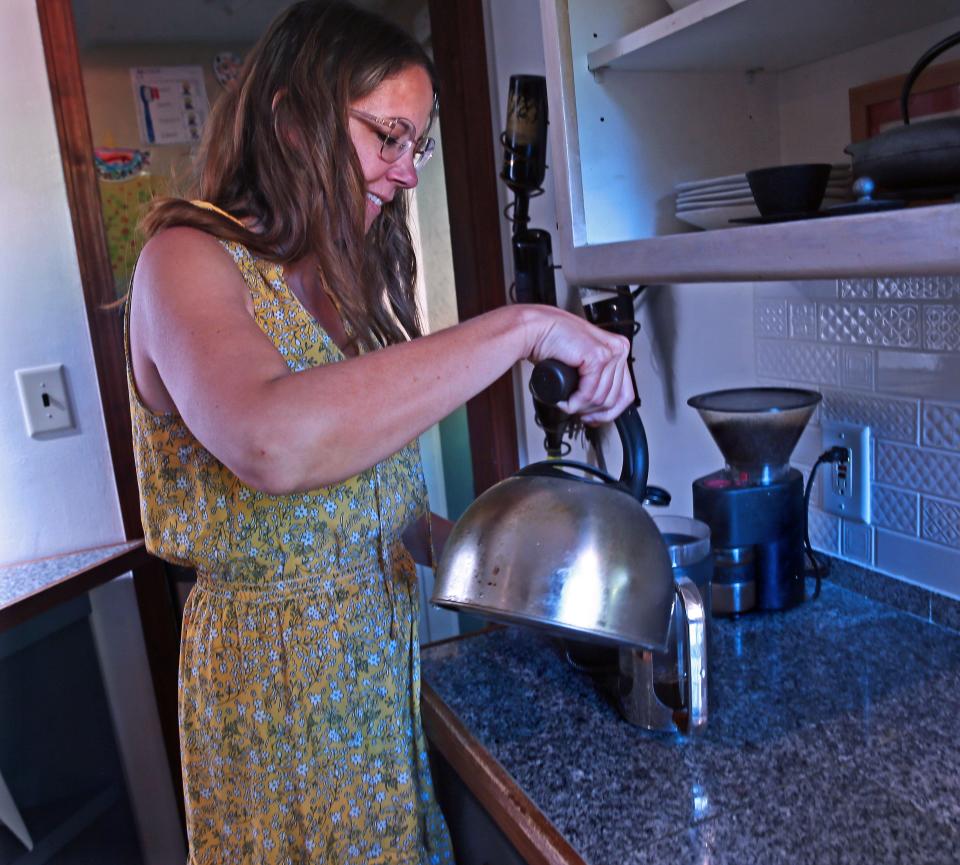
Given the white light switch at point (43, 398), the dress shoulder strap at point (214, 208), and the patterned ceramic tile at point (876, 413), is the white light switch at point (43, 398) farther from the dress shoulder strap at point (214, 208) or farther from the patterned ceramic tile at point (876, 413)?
the patterned ceramic tile at point (876, 413)

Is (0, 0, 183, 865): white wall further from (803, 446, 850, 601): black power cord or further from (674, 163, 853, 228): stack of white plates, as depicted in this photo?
(803, 446, 850, 601): black power cord

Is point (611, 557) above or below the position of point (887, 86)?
below

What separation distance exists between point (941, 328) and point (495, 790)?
80cm

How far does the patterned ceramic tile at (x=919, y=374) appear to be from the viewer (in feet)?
3.70

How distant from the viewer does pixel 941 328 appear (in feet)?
3.70

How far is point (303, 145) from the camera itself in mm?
A: 931

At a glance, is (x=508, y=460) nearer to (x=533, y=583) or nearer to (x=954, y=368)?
(x=954, y=368)

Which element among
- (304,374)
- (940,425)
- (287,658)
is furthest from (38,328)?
(940,425)

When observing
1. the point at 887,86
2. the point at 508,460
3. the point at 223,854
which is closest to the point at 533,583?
the point at 223,854

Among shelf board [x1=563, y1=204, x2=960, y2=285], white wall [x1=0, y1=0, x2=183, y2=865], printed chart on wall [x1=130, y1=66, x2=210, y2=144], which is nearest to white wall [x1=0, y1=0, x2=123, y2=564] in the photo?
white wall [x1=0, y1=0, x2=183, y2=865]

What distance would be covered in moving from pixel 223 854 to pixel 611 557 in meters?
0.68

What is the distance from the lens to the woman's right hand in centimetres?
79

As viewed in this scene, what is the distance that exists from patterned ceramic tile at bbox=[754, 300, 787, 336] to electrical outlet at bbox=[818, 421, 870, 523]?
0.17 meters

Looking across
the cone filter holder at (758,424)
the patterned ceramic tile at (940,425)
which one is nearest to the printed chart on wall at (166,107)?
the cone filter holder at (758,424)
